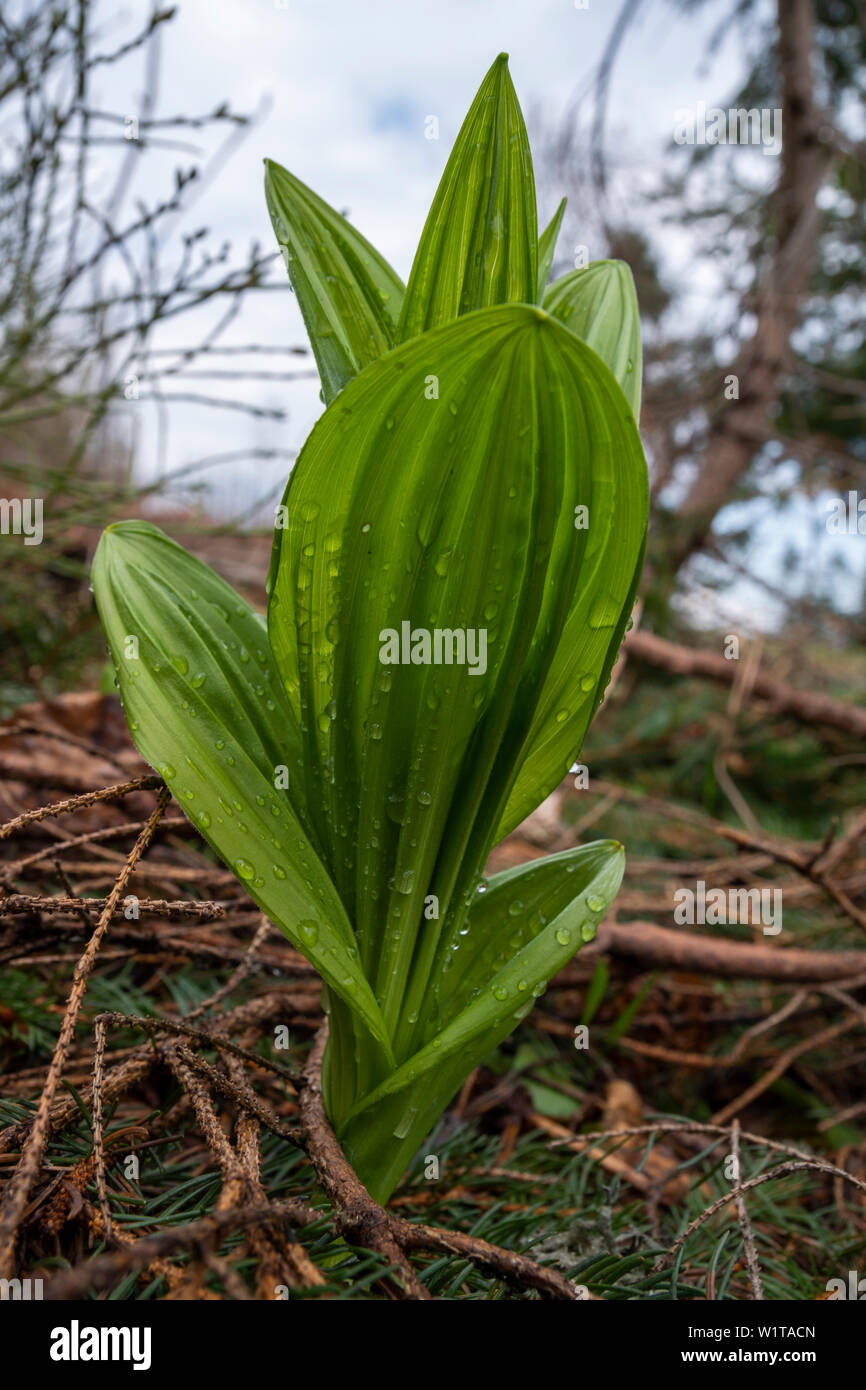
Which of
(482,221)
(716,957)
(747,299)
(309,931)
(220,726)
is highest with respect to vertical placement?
(747,299)

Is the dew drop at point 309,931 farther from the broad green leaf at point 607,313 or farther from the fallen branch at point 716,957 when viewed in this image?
the fallen branch at point 716,957

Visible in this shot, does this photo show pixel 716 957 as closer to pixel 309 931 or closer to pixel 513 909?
pixel 513 909

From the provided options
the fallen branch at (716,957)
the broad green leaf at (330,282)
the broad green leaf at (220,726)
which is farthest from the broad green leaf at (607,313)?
the fallen branch at (716,957)

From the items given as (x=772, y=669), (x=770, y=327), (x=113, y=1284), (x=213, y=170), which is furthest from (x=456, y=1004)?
(x=770, y=327)

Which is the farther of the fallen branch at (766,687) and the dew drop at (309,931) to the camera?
the fallen branch at (766,687)

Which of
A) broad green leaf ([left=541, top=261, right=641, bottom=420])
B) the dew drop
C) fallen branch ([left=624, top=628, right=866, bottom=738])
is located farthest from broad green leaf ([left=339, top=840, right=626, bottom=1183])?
fallen branch ([left=624, top=628, right=866, bottom=738])

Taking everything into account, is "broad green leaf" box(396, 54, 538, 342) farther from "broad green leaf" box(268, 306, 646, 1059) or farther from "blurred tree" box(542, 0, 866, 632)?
"blurred tree" box(542, 0, 866, 632)

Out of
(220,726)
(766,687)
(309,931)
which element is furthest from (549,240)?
(766,687)
